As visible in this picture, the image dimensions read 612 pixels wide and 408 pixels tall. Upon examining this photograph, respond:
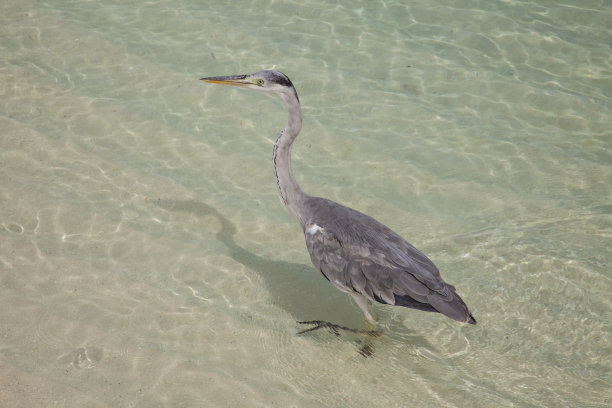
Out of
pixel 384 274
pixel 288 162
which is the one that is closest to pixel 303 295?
pixel 384 274

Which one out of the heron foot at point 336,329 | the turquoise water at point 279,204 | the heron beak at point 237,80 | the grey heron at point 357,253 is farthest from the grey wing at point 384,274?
the heron beak at point 237,80

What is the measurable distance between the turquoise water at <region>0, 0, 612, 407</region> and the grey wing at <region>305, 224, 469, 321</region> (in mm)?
574

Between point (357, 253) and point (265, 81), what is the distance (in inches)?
73.2

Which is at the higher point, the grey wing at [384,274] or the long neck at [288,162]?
the long neck at [288,162]

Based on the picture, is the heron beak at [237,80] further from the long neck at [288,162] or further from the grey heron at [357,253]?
the long neck at [288,162]

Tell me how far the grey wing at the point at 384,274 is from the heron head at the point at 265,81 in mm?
1372

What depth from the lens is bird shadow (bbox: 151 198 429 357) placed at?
4879 mm

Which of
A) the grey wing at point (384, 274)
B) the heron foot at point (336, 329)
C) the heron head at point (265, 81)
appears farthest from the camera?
the heron head at point (265, 81)

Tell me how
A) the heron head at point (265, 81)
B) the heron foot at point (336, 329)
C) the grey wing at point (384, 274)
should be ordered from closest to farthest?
the grey wing at point (384, 274)
the heron foot at point (336, 329)
the heron head at point (265, 81)

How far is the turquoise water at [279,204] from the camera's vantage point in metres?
4.34

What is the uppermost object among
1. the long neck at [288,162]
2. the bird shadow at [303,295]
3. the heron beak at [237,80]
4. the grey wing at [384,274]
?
the heron beak at [237,80]

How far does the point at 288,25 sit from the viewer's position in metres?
9.66

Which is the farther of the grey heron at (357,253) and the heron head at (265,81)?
the heron head at (265,81)

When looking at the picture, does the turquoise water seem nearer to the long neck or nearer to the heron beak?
the long neck
